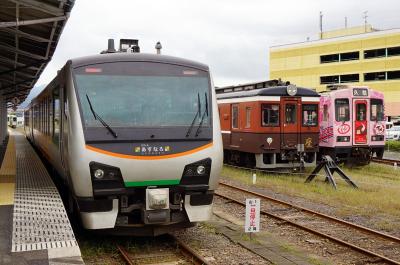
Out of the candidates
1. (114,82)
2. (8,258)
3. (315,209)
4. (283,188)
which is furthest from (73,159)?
(283,188)

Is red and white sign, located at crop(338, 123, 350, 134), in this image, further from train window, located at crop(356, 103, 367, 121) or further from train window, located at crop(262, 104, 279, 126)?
train window, located at crop(262, 104, 279, 126)

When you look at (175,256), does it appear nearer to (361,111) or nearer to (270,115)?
(270,115)

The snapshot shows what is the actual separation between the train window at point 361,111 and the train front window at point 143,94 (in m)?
12.8

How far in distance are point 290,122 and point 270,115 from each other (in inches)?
30.6

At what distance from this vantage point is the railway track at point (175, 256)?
7.02 meters

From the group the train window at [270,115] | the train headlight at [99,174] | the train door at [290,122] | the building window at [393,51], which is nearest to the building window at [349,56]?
the building window at [393,51]

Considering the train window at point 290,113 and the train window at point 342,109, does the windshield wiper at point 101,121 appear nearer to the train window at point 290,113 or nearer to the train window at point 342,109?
the train window at point 290,113

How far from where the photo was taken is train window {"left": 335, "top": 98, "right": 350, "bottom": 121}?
62.1 ft

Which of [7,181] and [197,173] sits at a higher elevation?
[197,173]

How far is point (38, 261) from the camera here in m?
5.45

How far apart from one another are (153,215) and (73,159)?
1330mm

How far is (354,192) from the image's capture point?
1319 cm

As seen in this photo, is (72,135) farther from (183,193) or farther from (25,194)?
(25,194)

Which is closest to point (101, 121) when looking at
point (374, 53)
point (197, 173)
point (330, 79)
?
point (197, 173)
